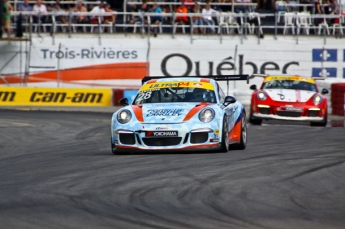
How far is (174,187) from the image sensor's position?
28.5ft

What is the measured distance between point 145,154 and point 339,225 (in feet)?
20.0

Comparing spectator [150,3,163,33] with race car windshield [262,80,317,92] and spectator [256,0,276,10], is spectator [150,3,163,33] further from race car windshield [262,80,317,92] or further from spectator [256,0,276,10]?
race car windshield [262,80,317,92]

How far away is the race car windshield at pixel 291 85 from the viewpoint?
69.1 ft

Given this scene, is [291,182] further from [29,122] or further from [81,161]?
[29,122]

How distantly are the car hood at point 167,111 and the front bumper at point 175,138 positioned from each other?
0.34 feet

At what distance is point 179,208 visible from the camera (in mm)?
7340

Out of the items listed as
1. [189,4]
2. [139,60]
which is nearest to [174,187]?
[139,60]

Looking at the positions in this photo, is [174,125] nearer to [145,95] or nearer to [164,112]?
[164,112]

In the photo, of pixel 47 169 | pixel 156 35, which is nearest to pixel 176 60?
pixel 156 35

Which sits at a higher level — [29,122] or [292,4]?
[292,4]

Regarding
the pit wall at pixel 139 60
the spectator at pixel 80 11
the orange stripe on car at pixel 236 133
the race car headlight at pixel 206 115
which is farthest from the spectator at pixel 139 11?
the race car headlight at pixel 206 115

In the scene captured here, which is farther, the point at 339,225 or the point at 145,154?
the point at 145,154

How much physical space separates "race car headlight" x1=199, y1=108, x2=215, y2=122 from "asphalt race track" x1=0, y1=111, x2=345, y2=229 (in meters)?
0.48

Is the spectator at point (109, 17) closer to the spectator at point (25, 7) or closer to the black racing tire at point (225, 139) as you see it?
the spectator at point (25, 7)
